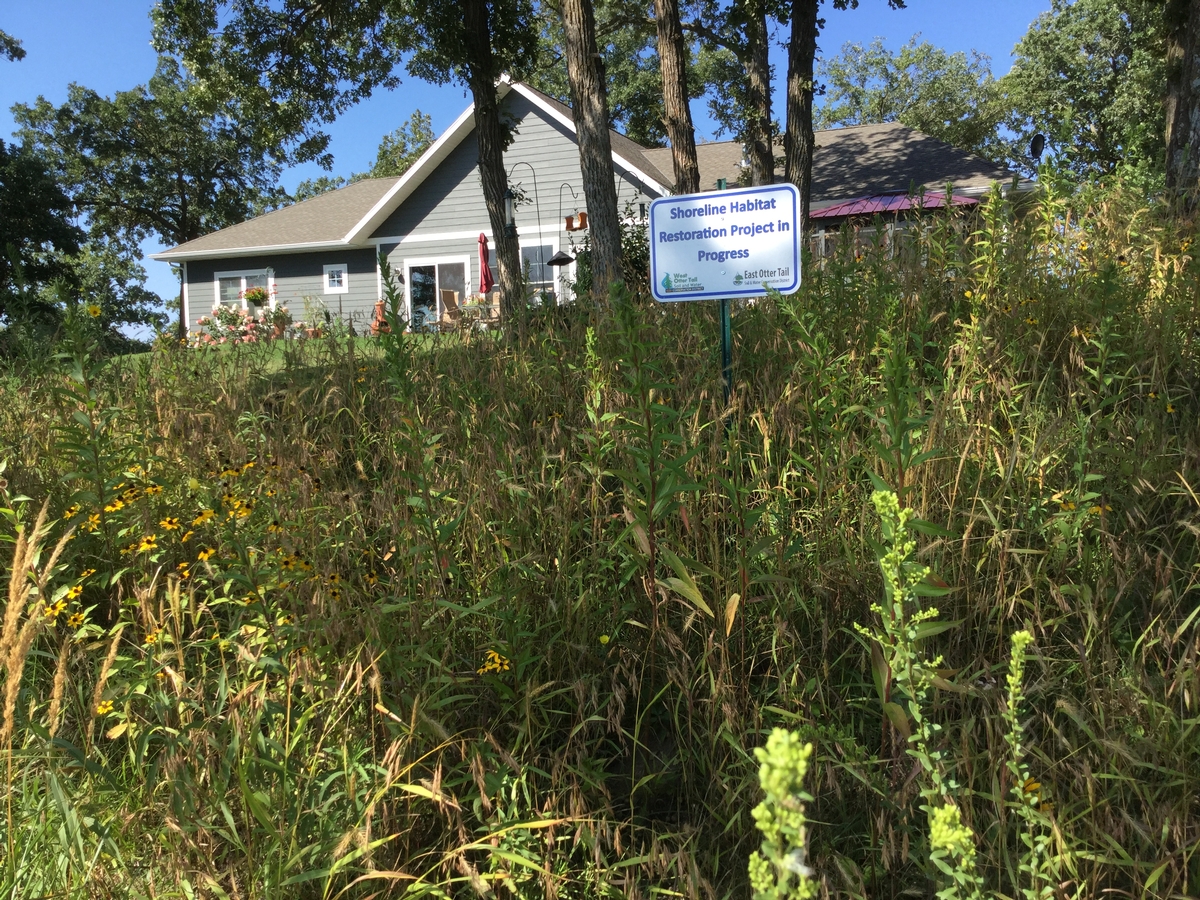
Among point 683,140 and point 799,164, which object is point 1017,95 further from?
point 683,140

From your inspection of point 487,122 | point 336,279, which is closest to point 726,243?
point 487,122

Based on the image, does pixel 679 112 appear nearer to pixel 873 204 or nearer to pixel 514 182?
pixel 873 204

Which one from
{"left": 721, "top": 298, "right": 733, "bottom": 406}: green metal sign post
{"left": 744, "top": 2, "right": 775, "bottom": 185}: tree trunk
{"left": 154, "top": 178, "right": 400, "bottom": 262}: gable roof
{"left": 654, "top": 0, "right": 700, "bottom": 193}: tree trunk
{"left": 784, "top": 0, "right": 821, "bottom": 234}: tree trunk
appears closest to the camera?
{"left": 721, "top": 298, "right": 733, "bottom": 406}: green metal sign post

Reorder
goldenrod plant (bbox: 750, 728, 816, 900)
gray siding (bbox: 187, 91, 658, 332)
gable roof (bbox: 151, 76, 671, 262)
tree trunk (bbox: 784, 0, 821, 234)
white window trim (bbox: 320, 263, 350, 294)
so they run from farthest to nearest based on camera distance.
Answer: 1. white window trim (bbox: 320, 263, 350, 294)
2. gray siding (bbox: 187, 91, 658, 332)
3. gable roof (bbox: 151, 76, 671, 262)
4. tree trunk (bbox: 784, 0, 821, 234)
5. goldenrod plant (bbox: 750, 728, 816, 900)

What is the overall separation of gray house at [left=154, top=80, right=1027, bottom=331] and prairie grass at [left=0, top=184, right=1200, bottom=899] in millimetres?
15612

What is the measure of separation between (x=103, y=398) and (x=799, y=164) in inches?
412

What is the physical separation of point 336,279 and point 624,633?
77.8 feet

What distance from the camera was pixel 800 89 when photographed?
38.6 ft

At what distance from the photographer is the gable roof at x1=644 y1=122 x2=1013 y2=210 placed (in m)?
20.3

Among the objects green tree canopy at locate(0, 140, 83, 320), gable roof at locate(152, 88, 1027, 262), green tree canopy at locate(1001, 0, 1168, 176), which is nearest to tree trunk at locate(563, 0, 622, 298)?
gable roof at locate(152, 88, 1027, 262)

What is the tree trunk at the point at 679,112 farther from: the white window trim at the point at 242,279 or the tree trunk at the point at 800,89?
the white window trim at the point at 242,279

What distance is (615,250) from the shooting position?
747cm

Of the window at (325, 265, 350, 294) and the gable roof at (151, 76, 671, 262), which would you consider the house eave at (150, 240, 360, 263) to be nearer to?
the gable roof at (151, 76, 671, 262)

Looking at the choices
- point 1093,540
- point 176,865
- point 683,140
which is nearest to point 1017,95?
point 683,140
